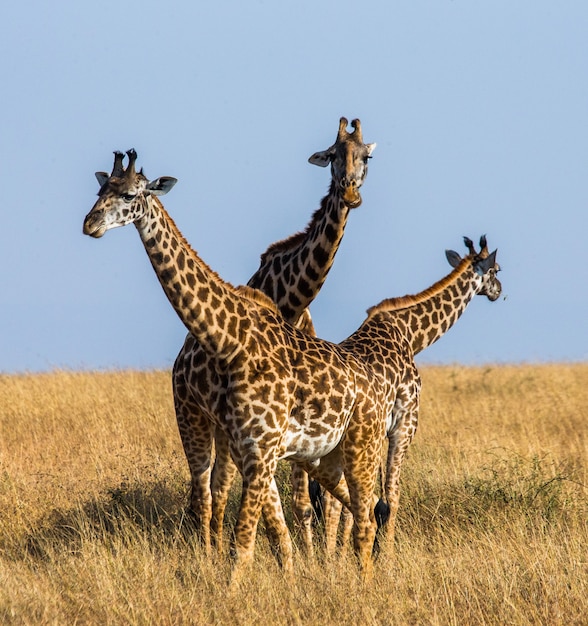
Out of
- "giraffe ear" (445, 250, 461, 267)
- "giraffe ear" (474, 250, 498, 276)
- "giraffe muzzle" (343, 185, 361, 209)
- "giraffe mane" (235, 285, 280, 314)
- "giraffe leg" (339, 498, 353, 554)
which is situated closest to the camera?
"giraffe mane" (235, 285, 280, 314)

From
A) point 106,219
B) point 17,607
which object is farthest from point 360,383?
point 17,607

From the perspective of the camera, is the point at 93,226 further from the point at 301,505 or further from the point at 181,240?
the point at 301,505

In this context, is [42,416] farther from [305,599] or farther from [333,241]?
[305,599]

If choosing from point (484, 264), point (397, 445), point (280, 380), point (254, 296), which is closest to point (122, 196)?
point (254, 296)

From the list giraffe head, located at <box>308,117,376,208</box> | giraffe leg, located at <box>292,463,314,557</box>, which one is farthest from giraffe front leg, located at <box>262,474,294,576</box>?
giraffe head, located at <box>308,117,376,208</box>

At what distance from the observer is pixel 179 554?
7.87 metres

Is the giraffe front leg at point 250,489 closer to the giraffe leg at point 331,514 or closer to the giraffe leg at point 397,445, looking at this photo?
the giraffe leg at point 331,514

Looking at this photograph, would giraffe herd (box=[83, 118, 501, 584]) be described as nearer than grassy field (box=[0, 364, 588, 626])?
No

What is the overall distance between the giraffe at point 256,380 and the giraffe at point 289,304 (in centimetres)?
45

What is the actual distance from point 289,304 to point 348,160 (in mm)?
1365

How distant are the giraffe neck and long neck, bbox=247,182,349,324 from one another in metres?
0.94

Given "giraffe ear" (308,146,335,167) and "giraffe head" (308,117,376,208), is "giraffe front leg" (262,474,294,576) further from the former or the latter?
"giraffe ear" (308,146,335,167)

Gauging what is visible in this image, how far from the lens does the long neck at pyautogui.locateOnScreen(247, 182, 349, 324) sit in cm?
870

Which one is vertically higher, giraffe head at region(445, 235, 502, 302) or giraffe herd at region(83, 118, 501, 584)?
giraffe head at region(445, 235, 502, 302)
